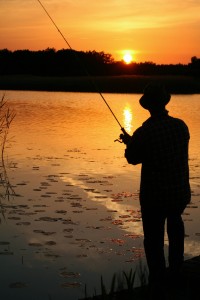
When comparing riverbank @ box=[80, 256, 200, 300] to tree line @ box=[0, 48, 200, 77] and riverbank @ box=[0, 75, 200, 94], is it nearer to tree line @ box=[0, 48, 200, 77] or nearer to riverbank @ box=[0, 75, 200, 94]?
riverbank @ box=[0, 75, 200, 94]

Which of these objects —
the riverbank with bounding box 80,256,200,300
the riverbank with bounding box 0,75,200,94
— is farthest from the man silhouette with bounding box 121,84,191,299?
the riverbank with bounding box 0,75,200,94

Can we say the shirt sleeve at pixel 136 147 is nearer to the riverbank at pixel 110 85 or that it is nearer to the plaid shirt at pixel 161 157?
the plaid shirt at pixel 161 157

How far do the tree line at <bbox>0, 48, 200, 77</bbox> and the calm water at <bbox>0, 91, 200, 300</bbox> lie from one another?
137 feet

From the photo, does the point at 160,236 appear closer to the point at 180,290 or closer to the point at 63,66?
the point at 180,290

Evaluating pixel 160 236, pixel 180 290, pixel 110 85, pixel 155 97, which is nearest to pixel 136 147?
pixel 155 97

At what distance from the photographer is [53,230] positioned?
6.79 m

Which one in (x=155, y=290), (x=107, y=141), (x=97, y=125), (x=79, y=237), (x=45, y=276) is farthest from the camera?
(x=97, y=125)

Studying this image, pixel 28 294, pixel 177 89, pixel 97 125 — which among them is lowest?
pixel 28 294

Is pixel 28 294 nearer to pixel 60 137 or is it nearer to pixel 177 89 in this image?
pixel 60 137

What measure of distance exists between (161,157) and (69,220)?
11.3ft

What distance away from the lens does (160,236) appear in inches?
164

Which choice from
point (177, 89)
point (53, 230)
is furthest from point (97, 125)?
point (177, 89)

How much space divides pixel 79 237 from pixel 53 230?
368mm

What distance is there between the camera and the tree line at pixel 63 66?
2170 inches
